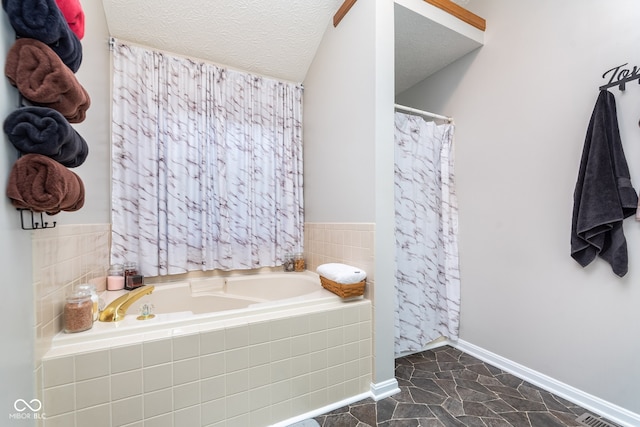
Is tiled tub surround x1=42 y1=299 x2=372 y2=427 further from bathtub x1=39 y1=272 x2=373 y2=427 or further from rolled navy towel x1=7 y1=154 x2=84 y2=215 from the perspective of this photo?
rolled navy towel x1=7 y1=154 x2=84 y2=215

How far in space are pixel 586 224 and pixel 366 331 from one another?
140 cm

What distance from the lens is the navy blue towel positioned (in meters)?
0.79

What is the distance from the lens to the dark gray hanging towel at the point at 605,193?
140 cm

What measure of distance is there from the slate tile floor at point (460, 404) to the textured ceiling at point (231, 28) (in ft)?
9.14

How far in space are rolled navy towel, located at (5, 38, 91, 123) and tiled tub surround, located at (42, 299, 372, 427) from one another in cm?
97

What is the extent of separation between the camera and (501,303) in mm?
1979

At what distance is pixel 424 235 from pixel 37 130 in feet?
7.47

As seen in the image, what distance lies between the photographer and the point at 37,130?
825 millimetres

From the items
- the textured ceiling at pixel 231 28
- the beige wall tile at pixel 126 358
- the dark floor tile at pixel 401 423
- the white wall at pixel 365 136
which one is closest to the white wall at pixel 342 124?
the white wall at pixel 365 136

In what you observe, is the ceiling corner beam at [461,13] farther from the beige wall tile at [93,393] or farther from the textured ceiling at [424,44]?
the beige wall tile at [93,393]

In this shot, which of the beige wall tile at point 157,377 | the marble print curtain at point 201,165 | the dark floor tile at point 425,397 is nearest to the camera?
the beige wall tile at point 157,377

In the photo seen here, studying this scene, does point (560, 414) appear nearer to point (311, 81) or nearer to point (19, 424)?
point (19, 424)

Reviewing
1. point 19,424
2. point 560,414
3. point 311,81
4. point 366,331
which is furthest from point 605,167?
point 19,424

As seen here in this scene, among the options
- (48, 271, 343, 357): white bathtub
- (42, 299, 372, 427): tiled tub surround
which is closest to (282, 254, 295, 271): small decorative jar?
(48, 271, 343, 357): white bathtub
